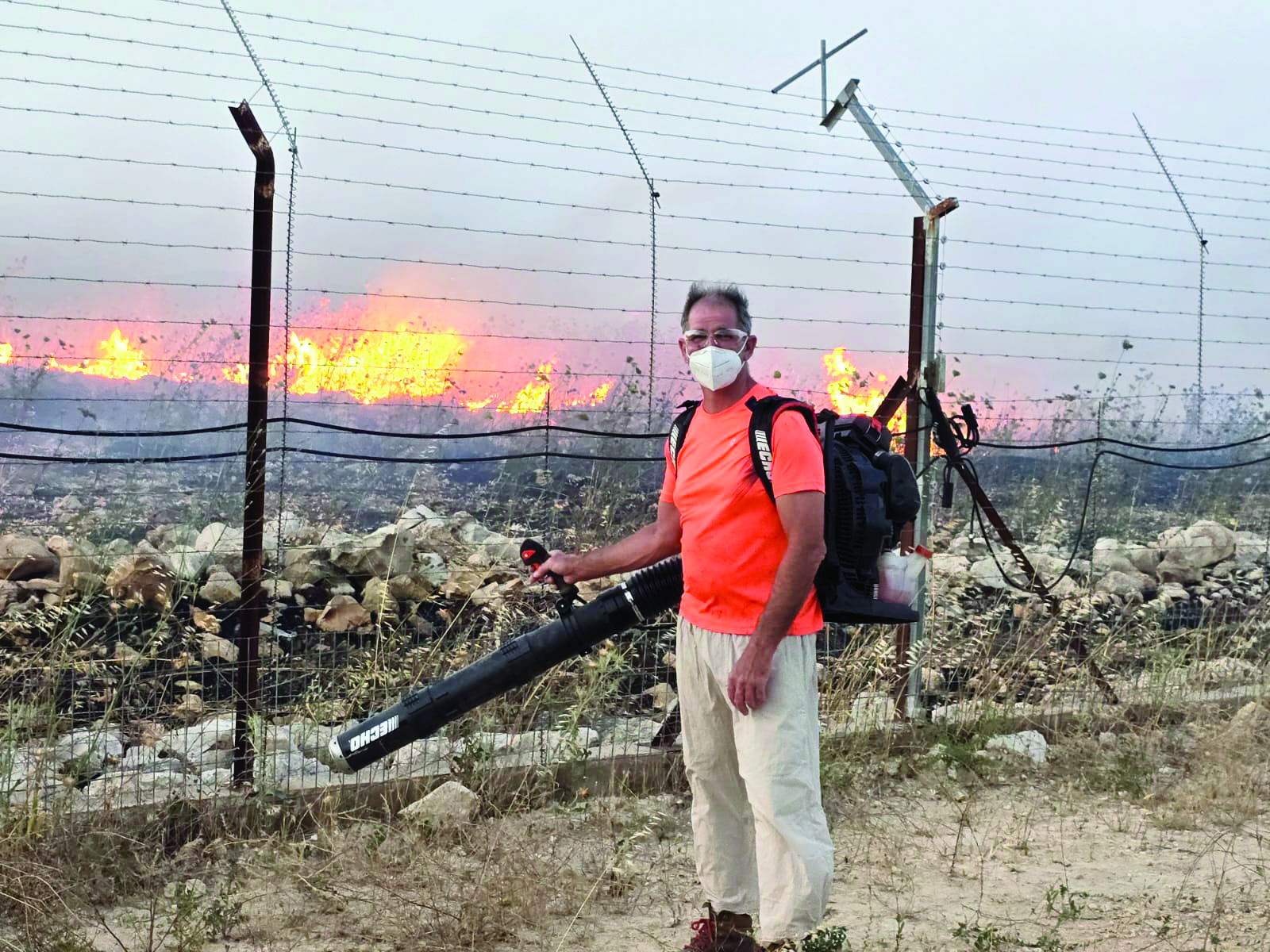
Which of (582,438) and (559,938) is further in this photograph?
(582,438)

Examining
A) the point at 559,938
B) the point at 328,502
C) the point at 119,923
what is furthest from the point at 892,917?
the point at 328,502

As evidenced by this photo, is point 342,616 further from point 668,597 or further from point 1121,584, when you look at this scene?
point 1121,584

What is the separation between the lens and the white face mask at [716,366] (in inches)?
120

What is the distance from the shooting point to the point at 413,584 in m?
6.62

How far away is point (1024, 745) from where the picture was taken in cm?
538

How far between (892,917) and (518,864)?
1290 millimetres

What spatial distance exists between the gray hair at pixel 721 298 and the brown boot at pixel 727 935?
1.69m

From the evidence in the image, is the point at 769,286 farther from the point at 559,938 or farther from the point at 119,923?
the point at 119,923

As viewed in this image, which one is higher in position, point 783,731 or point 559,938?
point 783,731

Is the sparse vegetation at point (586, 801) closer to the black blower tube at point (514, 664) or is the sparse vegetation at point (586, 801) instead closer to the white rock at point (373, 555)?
the white rock at point (373, 555)

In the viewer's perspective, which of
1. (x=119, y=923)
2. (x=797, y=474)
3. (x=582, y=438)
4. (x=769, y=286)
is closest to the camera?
(x=797, y=474)

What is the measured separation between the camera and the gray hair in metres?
3.12

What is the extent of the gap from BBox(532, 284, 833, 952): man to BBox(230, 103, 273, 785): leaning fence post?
197cm

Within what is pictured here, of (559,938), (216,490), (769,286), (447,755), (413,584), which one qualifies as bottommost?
(559,938)
